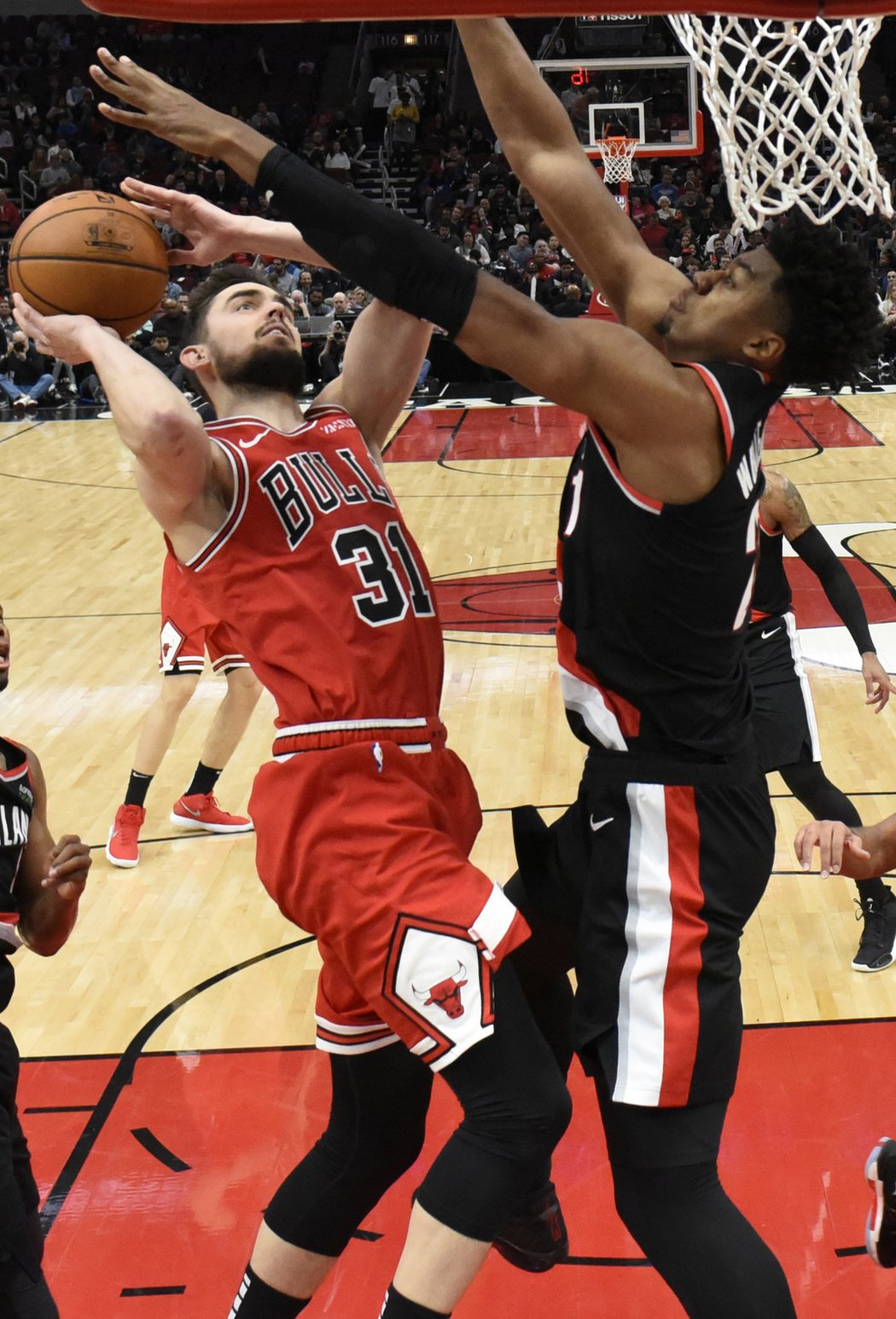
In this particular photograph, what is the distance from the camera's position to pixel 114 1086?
12.3 ft

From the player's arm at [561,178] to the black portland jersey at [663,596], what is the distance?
0.36m

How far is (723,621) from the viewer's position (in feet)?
7.88

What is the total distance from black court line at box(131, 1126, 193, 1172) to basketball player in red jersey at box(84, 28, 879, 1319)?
1391mm

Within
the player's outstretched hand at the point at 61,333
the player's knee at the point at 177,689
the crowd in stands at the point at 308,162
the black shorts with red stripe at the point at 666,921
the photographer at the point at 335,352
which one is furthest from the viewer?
the crowd in stands at the point at 308,162

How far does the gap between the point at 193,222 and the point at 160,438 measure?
781 millimetres

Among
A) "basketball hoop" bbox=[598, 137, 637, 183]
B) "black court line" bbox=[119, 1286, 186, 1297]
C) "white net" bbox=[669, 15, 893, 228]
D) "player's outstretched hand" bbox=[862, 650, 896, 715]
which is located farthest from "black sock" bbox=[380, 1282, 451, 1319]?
"basketball hoop" bbox=[598, 137, 637, 183]

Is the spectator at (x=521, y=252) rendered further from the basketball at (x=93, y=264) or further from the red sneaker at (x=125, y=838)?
the basketball at (x=93, y=264)

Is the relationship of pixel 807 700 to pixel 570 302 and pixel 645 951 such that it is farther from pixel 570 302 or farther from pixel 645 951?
pixel 570 302

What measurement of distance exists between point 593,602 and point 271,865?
748 millimetres

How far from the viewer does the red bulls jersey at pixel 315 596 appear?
2594mm

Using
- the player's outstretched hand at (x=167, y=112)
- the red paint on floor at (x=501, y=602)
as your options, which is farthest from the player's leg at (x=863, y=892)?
the red paint on floor at (x=501, y=602)

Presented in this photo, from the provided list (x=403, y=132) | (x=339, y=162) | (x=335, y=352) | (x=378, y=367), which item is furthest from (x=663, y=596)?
(x=403, y=132)

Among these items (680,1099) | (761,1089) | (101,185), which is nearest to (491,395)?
(101,185)

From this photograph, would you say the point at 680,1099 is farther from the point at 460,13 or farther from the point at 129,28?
the point at 129,28
